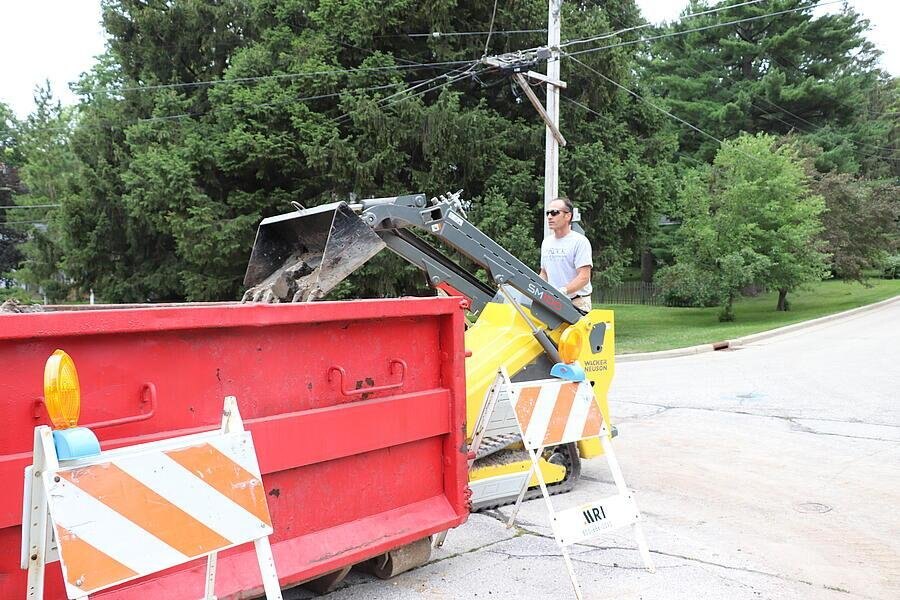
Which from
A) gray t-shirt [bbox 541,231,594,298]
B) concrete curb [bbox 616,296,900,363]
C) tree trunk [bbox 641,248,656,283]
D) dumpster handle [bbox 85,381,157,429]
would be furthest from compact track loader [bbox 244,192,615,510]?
tree trunk [bbox 641,248,656,283]

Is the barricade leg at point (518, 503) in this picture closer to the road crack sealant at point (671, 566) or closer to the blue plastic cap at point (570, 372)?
the road crack sealant at point (671, 566)

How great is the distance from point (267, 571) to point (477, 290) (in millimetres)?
3690

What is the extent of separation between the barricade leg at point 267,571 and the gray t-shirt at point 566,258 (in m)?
3.83

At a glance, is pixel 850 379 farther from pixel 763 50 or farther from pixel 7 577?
pixel 763 50

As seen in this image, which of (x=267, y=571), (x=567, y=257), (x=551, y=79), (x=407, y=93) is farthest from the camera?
(x=407, y=93)

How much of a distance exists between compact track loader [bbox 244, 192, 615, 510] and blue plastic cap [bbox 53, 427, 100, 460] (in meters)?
1.79

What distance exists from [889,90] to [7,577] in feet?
236

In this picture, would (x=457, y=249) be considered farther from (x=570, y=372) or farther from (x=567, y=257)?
(x=570, y=372)

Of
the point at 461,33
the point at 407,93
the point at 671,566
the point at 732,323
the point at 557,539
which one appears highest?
the point at 461,33

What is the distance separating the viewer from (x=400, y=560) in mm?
3795

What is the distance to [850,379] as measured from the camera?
10.9 metres

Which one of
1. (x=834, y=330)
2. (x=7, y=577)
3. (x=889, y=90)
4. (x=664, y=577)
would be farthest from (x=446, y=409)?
(x=889, y=90)

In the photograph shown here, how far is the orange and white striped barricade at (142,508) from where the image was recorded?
2127 mm

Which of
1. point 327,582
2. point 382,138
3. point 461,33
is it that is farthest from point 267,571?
point 461,33
